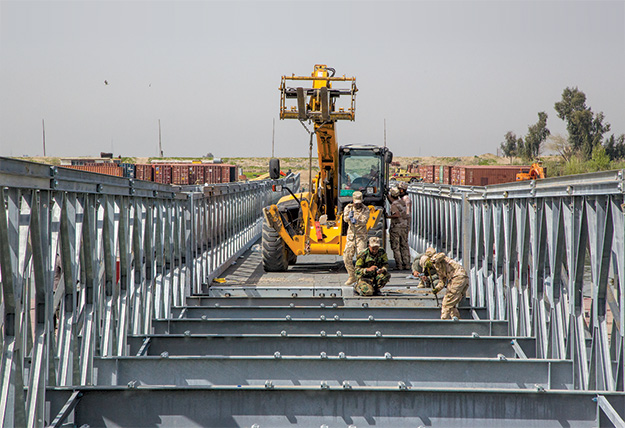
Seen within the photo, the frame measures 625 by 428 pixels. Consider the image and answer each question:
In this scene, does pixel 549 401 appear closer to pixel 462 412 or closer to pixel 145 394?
pixel 462 412

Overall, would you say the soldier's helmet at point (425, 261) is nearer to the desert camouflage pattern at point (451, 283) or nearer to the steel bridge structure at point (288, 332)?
the desert camouflage pattern at point (451, 283)

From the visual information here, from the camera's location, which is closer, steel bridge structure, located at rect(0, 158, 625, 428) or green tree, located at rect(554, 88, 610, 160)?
steel bridge structure, located at rect(0, 158, 625, 428)

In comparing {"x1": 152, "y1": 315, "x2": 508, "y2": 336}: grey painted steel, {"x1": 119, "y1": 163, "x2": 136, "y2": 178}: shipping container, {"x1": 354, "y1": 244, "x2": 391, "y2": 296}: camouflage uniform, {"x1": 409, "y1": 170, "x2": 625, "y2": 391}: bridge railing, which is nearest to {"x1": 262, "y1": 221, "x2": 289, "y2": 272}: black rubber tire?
{"x1": 354, "y1": 244, "x2": 391, "y2": 296}: camouflage uniform

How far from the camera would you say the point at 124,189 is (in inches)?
313

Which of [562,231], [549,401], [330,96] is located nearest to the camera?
[549,401]

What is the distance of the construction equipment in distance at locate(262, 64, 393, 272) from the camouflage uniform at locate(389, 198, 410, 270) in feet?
0.87

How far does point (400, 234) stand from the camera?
1616 cm

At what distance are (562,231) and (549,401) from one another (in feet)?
8.12

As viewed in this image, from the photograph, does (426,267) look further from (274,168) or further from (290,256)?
(290,256)

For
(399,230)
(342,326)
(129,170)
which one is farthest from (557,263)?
(129,170)

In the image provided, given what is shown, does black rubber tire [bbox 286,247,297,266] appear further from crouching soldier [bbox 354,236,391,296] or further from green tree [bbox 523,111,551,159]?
green tree [bbox 523,111,551,159]

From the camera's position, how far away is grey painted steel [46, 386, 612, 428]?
5.39m

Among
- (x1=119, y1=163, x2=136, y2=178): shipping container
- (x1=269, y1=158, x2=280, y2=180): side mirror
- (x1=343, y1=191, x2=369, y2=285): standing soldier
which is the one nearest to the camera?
(x1=269, y1=158, x2=280, y2=180): side mirror

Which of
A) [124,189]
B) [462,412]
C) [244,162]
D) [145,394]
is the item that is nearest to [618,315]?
[462,412]
